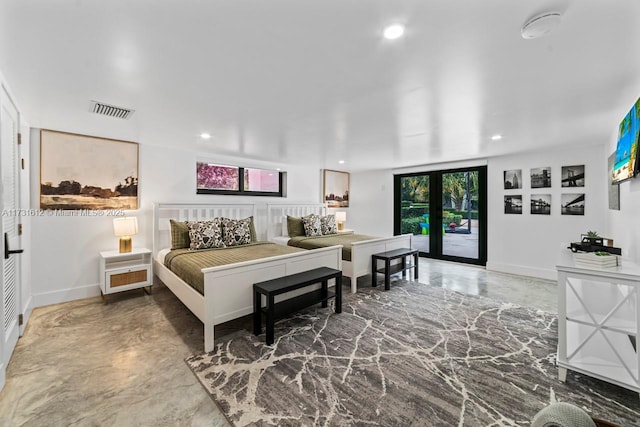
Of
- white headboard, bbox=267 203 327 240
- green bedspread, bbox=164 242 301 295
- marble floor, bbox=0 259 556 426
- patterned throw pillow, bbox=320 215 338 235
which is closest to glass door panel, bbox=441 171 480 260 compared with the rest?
marble floor, bbox=0 259 556 426

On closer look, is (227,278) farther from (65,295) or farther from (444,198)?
(444,198)

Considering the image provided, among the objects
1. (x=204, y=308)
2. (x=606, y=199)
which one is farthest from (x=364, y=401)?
(x=606, y=199)

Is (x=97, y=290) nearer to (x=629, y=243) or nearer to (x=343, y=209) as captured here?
(x=343, y=209)

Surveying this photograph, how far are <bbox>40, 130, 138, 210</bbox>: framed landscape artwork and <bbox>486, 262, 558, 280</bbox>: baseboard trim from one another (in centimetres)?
632

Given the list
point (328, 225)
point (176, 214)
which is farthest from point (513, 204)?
point (176, 214)

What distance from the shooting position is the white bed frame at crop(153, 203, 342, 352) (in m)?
2.47

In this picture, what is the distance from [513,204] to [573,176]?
92 cm

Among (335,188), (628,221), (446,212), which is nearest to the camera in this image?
(628,221)

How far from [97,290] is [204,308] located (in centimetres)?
242

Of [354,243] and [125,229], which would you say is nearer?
[125,229]

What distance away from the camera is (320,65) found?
5.99 ft

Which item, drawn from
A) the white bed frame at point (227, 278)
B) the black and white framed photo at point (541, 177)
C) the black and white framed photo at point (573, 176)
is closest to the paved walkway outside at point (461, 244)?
the black and white framed photo at point (541, 177)

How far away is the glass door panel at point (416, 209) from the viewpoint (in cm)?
636

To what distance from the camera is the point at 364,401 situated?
1.82 m
